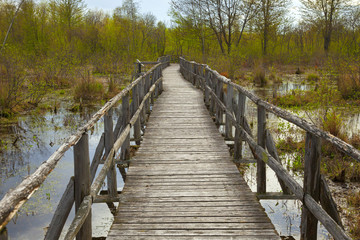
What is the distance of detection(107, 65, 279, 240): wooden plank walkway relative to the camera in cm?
337

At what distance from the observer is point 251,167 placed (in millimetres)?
7527

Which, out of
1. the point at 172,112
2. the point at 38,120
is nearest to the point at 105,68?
the point at 38,120

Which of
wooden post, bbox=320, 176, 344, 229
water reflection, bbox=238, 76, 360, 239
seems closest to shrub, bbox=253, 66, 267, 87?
water reflection, bbox=238, 76, 360, 239

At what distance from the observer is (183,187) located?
4473mm

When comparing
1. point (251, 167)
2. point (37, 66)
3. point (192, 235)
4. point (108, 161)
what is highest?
point (37, 66)

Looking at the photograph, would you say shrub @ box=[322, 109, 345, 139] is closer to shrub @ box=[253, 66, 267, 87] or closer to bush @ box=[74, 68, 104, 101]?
bush @ box=[74, 68, 104, 101]

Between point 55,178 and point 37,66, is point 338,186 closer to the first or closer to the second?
point 55,178

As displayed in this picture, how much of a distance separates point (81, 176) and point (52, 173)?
4.74m

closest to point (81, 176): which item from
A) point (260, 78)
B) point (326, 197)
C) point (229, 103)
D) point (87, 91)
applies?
point (326, 197)

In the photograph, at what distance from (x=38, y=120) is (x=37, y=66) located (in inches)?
236

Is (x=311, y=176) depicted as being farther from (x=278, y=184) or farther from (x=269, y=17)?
(x=269, y=17)

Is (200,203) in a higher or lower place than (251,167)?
higher

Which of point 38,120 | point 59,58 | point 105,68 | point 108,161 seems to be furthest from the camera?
point 105,68

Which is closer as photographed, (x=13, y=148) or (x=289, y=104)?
(x=13, y=148)
